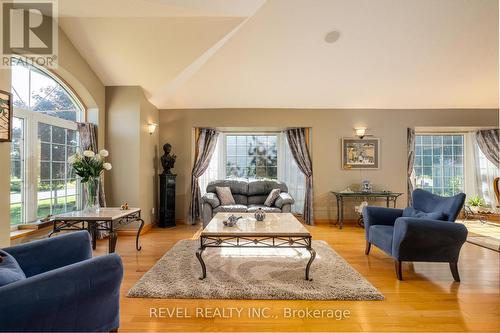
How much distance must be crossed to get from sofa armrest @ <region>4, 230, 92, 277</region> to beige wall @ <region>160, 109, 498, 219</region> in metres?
3.50

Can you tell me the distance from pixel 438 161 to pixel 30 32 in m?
7.79

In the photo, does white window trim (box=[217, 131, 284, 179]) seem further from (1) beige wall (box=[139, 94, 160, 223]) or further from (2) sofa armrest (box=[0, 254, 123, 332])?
(2) sofa armrest (box=[0, 254, 123, 332])

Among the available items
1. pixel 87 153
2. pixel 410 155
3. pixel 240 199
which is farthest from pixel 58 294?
pixel 410 155

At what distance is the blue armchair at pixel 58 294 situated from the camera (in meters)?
1.07

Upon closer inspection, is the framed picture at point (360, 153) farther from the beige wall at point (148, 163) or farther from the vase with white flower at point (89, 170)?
the vase with white flower at point (89, 170)

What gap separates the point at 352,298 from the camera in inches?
87.0

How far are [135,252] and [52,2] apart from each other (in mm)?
3083

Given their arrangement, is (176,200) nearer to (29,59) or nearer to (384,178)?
(29,59)

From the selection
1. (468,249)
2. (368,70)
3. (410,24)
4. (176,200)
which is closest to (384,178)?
(468,249)

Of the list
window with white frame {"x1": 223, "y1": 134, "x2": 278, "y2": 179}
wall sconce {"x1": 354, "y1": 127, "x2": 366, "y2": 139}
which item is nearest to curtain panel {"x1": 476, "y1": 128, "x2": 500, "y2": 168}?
wall sconce {"x1": 354, "y1": 127, "x2": 366, "y2": 139}

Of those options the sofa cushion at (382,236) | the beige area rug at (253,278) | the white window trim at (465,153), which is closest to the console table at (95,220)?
the beige area rug at (253,278)

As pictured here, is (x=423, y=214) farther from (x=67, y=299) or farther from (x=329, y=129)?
(x=67, y=299)

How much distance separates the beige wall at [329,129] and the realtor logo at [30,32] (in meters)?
2.31

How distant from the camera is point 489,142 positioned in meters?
5.80
